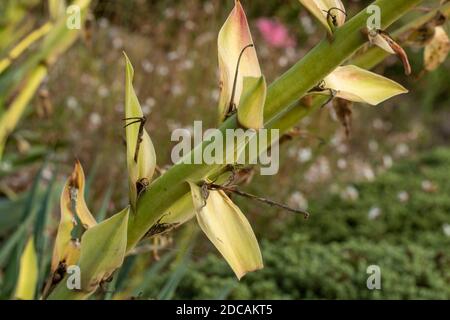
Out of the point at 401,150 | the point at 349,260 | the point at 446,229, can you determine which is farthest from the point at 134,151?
the point at 401,150

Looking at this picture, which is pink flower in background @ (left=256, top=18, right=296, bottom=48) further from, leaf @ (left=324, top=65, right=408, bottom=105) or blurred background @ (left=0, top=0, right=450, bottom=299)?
leaf @ (left=324, top=65, right=408, bottom=105)

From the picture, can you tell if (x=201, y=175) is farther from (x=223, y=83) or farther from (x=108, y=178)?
(x=108, y=178)

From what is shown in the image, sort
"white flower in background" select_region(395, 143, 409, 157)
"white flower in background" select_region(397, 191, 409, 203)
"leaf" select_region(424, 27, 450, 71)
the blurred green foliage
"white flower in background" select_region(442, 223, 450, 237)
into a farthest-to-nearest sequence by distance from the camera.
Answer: "white flower in background" select_region(395, 143, 409, 157) → "white flower in background" select_region(397, 191, 409, 203) → "white flower in background" select_region(442, 223, 450, 237) → the blurred green foliage → "leaf" select_region(424, 27, 450, 71)

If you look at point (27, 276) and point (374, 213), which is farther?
point (374, 213)

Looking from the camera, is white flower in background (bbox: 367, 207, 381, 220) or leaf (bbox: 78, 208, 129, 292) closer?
leaf (bbox: 78, 208, 129, 292)

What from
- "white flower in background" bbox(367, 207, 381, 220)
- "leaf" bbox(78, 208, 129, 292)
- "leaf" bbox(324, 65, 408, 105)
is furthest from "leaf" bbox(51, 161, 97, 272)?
"white flower in background" bbox(367, 207, 381, 220)

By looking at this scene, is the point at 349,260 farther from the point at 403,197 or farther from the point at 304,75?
the point at 304,75
